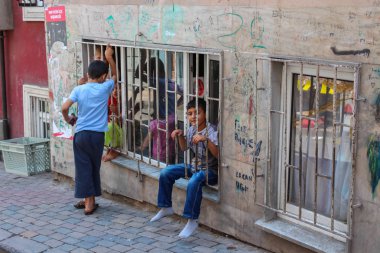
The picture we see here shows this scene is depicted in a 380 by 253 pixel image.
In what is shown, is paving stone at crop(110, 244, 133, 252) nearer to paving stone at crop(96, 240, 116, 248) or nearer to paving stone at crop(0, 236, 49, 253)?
paving stone at crop(96, 240, 116, 248)

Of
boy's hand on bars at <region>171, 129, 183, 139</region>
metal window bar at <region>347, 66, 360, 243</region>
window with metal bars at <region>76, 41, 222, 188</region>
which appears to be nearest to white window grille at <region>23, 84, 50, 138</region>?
window with metal bars at <region>76, 41, 222, 188</region>

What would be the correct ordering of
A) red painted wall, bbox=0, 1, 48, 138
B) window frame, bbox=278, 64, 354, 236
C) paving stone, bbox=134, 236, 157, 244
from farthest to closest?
red painted wall, bbox=0, 1, 48, 138
paving stone, bbox=134, 236, 157, 244
window frame, bbox=278, 64, 354, 236

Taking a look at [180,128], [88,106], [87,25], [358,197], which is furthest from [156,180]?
[358,197]

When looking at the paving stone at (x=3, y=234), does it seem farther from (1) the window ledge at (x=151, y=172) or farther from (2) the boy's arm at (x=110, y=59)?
(2) the boy's arm at (x=110, y=59)

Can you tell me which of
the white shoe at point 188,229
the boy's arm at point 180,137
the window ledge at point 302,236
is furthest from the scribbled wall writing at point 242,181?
the boy's arm at point 180,137

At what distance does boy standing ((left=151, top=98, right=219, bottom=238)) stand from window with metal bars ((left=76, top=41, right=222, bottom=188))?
0.44 ft

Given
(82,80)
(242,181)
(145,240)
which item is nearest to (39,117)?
(82,80)

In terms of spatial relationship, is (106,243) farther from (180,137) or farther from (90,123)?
(90,123)

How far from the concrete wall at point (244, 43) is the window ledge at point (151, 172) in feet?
0.30

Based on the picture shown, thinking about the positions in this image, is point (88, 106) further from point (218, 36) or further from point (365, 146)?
point (365, 146)

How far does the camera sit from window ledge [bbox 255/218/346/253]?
4895 mm

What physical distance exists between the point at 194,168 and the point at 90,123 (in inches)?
55.4

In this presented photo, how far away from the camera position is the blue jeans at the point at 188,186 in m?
5.87

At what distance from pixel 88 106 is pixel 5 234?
1690mm
